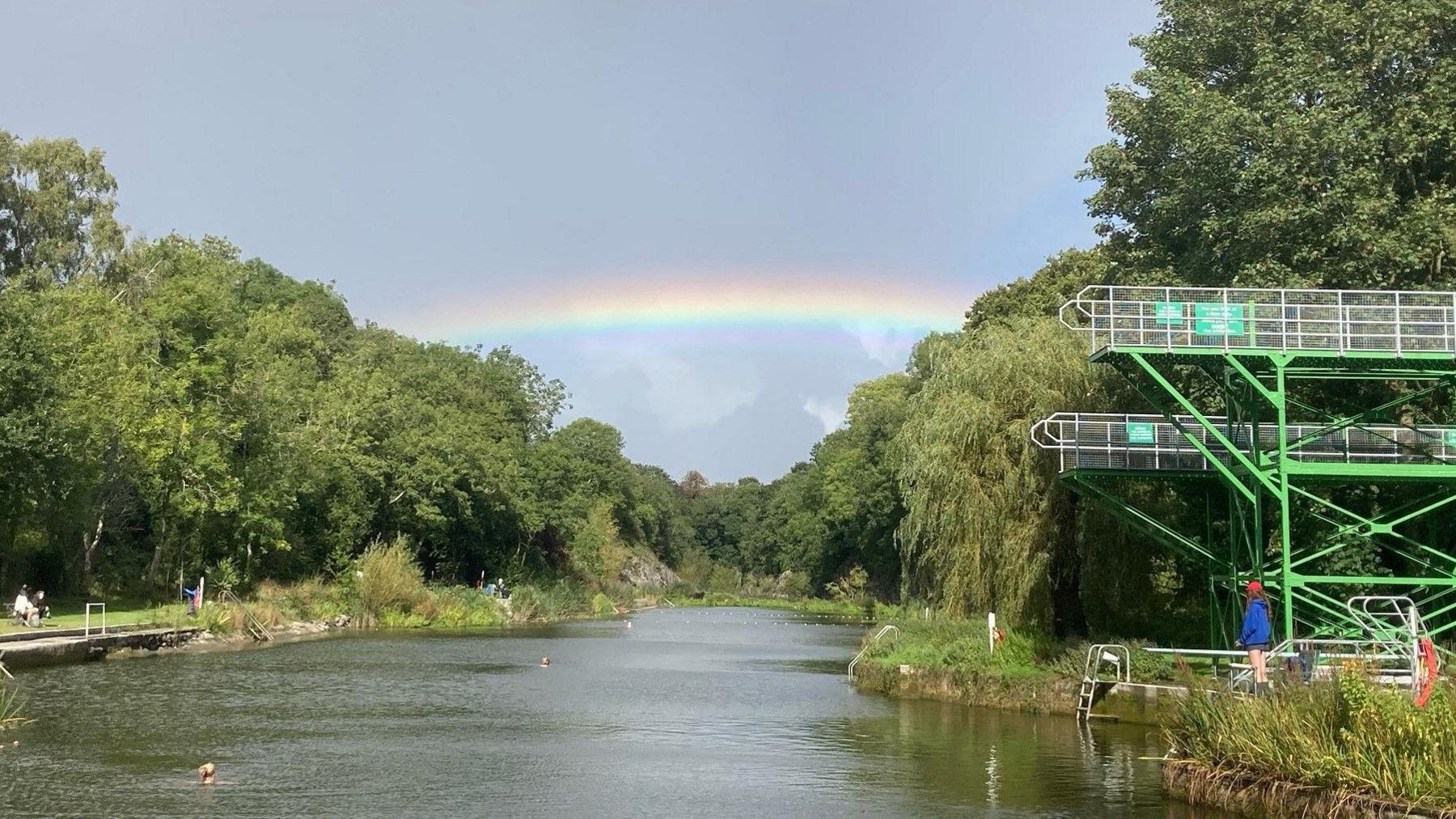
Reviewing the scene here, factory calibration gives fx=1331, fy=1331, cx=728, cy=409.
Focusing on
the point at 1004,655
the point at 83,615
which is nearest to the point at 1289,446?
the point at 1004,655

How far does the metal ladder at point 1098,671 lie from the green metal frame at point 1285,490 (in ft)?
9.57

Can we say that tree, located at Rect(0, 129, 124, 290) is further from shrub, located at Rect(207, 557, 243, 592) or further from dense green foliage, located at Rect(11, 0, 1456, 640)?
shrub, located at Rect(207, 557, 243, 592)

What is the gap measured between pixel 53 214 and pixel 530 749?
178 ft

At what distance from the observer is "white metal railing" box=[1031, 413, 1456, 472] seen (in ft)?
90.7

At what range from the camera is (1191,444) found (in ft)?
89.8

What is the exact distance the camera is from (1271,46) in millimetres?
33594

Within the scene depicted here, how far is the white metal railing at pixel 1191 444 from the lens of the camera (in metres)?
27.6

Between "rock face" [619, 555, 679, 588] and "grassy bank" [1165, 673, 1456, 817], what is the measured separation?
10511 cm

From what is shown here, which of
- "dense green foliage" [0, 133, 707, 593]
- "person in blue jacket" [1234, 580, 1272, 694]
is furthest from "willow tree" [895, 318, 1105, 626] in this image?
"dense green foliage" [0, 133, 707, 593]

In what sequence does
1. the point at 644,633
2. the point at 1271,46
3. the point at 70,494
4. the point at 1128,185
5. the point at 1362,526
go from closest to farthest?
the point at 1362,526 → the point at 1271,46 → the point at 1128,185 → the point at 70,494 → the point at 644,633

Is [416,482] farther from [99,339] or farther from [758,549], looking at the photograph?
[758,549]

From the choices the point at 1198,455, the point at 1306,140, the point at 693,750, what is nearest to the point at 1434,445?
the point at 1198,455

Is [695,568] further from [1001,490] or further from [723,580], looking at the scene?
[1001,490]

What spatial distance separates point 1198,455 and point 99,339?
1567 inches
